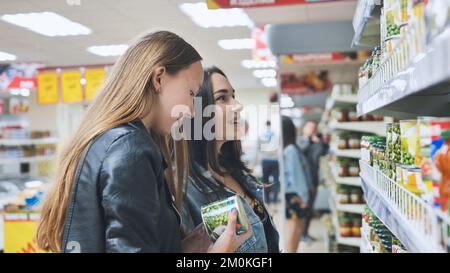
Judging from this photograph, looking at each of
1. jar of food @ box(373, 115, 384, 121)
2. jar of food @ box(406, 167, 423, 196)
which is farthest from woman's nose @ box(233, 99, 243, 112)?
jar of food @ box(373, 115, 384, 121)

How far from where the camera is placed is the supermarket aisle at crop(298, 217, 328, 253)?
565 cm

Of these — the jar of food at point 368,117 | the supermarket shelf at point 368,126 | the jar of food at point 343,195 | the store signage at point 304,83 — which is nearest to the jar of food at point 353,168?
the jar of food at point 343,195

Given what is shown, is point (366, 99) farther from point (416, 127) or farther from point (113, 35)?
point (113, 35)

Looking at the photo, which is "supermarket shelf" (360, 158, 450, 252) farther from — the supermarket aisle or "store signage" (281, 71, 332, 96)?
"store signage" (281, 71, 332, 96)

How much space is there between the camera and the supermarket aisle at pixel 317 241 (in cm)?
565

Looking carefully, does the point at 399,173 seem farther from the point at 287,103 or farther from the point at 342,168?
the point at 287,103

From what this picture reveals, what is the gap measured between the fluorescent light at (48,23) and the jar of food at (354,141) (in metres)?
2.08

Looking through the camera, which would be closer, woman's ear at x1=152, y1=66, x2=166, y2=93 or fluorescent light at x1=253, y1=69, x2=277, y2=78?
woman's ear at x1=152, y1=66, x2=166, y2=93

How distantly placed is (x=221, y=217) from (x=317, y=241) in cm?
516

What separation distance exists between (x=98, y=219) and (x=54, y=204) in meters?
0.18

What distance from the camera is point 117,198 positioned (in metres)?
1.18
